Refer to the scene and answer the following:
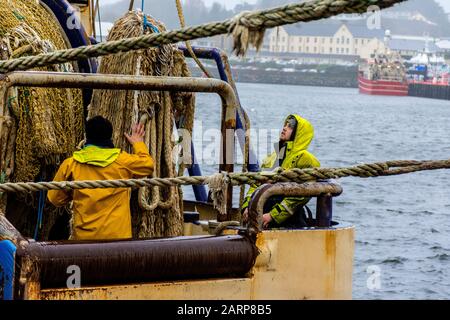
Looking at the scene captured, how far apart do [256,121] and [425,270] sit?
4818 cm

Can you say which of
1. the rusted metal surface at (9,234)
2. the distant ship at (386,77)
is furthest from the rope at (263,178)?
the distant ship at (386,77)

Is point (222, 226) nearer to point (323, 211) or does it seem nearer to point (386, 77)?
point (323, 211)

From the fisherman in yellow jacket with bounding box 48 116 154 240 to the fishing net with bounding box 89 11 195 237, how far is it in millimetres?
539

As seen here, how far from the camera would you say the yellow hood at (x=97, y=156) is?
6609mm

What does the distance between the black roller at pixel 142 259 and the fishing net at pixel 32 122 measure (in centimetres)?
126

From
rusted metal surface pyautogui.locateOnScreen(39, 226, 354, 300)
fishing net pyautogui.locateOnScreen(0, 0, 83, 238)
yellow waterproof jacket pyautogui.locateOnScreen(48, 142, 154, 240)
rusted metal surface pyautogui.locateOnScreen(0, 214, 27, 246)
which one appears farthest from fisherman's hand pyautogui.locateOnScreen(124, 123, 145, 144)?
rusted metal surface pyautogui.locateOnScreen(0, 214, 27, 246)

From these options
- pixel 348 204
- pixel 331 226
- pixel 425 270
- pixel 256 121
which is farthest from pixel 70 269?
pixel 256 121

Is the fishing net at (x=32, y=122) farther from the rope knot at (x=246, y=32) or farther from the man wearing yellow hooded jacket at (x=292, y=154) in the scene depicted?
the rope knot at (x=246, y=32)

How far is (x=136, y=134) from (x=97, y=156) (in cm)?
51

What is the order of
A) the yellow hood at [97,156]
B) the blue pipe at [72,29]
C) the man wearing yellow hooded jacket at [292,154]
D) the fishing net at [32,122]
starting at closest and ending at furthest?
the yellow hood at [97,156]
the fishing net at [32,122]
the man wearing yellow hooded jacket at [292,154]
the blue pipe at [72,29]

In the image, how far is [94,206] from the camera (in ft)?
21.8

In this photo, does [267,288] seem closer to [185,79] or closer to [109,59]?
[185,79]

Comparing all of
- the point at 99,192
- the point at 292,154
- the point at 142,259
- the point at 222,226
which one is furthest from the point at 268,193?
the point at 292,154

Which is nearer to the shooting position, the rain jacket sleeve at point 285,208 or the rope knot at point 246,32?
the rope knot at point 246,32
